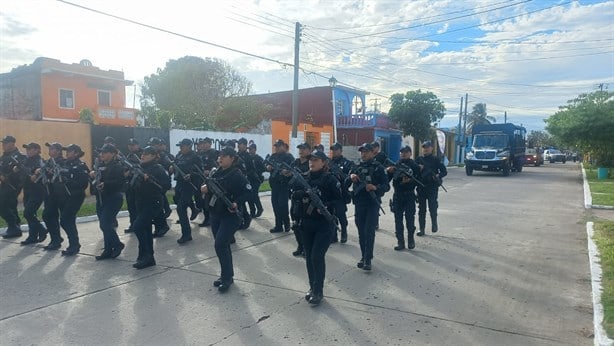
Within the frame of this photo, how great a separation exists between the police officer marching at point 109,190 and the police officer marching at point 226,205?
80.4 inches

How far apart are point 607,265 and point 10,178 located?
935cm

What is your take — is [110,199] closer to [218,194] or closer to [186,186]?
[186,186]

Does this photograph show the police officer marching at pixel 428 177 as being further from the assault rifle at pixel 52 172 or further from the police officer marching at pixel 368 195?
the assault rifle at pixel 52 172

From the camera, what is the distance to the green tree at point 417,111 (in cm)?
3070

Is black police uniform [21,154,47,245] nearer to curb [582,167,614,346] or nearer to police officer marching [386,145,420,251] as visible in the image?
police officer marching [386,145,420,251]

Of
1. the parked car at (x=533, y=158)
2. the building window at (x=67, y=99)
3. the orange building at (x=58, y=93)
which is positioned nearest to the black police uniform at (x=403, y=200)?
the orange building at (x=58, y=93)

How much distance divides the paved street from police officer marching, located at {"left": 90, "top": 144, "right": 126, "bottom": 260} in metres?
0.31

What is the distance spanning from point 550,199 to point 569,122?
11.9 meters

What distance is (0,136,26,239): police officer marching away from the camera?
7.48m

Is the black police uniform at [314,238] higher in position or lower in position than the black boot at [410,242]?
higher

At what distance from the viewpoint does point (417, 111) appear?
101 feet

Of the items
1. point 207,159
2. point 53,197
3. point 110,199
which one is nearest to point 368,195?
point 110,199

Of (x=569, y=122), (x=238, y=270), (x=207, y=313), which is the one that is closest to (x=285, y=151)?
(x=238, y=270)

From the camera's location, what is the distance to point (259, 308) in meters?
4.70
